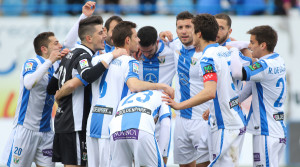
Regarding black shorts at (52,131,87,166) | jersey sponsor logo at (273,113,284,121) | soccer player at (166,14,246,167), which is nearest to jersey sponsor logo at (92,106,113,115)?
black shorts at (52,131,87,166)

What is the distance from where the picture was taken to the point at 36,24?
45.0ft

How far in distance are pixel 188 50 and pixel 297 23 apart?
6.17m

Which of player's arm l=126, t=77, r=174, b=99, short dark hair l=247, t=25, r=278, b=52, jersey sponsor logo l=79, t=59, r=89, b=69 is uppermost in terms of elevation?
short dark hair l=247, t=25, r=278, b=52

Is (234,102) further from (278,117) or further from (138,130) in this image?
(138,130)

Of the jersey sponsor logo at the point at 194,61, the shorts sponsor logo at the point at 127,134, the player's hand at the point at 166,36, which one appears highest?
the player's hand at the point at 166,36

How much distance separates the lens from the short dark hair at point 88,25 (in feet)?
25.2

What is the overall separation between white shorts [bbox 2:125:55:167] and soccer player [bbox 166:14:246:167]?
8.89 feet

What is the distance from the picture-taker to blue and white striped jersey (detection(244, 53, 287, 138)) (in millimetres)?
7445

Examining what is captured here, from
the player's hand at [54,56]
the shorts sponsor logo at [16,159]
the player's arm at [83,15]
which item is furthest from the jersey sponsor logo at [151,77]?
the shorts sponsor logo at [16,159]

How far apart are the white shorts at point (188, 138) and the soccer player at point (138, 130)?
175 cm

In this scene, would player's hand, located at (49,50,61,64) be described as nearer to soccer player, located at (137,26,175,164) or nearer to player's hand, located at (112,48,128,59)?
player's hand, located at (112,48,128,59)

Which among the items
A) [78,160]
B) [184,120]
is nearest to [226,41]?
[184,120]

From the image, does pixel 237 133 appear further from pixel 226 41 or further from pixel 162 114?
pixel 226 41

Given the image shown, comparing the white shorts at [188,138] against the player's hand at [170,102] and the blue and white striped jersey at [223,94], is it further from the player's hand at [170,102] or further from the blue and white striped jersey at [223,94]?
the player's hand at [170,102]
